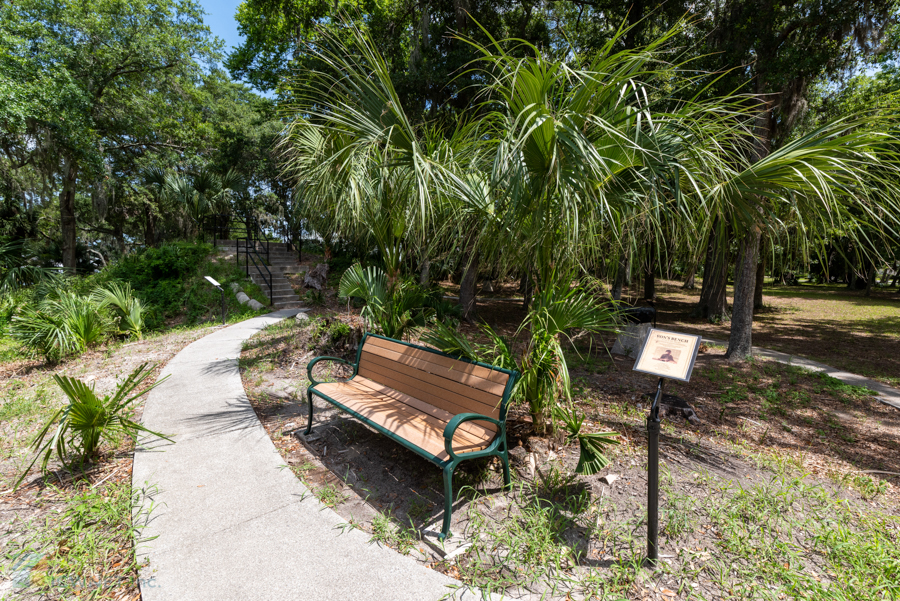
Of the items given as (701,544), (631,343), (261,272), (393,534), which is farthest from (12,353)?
(631,343)

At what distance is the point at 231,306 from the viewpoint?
1062 centimetres

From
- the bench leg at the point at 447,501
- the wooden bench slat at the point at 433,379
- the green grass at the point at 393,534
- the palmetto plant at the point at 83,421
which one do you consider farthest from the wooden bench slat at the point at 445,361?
the palmetto plant at the point at 83,421

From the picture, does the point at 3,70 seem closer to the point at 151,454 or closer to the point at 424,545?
the point at 151,454

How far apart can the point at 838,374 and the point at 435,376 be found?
7651 millimetres

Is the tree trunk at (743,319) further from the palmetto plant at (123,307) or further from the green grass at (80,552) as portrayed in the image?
the palmetto plant at (123,307)

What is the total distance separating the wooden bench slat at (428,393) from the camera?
2.95 metres

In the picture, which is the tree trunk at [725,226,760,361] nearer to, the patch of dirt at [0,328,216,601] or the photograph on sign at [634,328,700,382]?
the photograph on sign at [634,328,700,382]

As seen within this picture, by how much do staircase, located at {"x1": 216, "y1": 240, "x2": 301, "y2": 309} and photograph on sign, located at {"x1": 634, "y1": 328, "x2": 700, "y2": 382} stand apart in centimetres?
1041

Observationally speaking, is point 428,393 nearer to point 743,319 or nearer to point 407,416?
point 407,416

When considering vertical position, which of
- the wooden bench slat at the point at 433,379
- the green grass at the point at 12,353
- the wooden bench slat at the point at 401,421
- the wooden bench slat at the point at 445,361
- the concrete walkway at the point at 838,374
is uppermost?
the wooden bench slat at the point at 445,361

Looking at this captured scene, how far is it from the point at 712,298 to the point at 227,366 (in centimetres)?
1371

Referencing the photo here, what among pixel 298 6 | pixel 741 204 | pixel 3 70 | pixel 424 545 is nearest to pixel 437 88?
pixel 298 6

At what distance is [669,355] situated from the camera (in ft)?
→ 7.60

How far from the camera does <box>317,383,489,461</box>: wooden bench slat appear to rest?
8.65 ft
